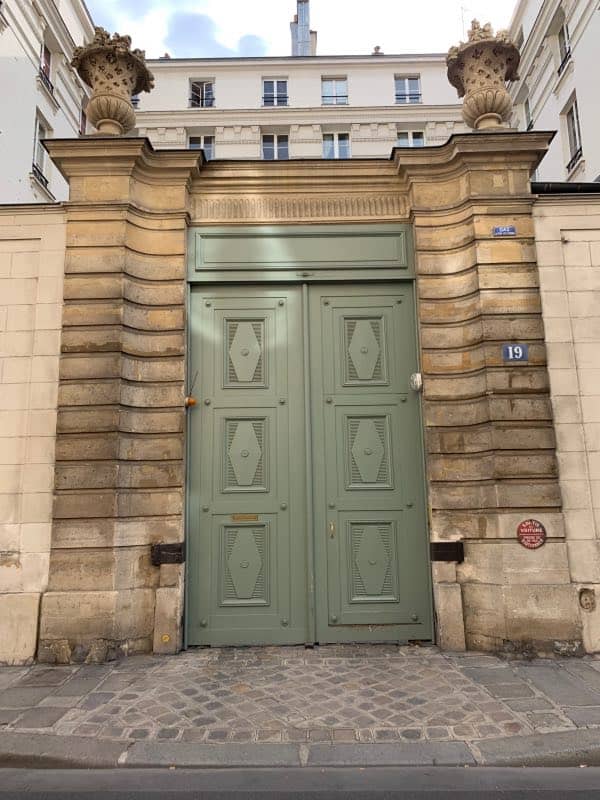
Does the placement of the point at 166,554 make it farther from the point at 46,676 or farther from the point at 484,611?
the point at 484,611

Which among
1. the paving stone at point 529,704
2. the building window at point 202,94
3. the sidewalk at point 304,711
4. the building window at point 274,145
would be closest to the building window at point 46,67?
the building window at point 202,94

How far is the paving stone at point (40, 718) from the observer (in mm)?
3807

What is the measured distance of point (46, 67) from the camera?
1875 cm

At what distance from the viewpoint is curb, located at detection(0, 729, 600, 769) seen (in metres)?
3.39

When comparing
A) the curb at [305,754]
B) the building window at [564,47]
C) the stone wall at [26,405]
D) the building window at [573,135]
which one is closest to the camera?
the curb at [305,754]

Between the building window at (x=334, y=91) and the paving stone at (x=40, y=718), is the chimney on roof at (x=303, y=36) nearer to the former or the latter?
the building window at (x=334, y=91)

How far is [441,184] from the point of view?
603cm

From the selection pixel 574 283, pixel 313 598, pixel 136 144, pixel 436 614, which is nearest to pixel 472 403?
pixel 574 283

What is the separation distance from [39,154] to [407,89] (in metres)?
17.6

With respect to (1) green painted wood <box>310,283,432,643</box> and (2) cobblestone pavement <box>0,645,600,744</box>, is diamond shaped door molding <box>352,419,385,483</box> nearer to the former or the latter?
(1) green painted wood <box>310,283,432,643</box>

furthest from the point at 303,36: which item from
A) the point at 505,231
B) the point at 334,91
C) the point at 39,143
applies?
the point at 505,231

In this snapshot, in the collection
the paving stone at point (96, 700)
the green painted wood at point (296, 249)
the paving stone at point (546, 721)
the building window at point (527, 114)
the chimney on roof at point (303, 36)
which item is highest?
the chimney on roof at point (303, 36)

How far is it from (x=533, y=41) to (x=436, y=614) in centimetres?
2023

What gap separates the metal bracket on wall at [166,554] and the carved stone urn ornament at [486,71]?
5.16 metres
